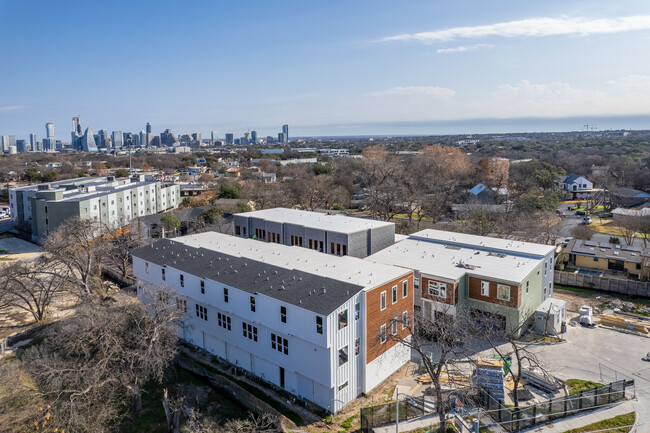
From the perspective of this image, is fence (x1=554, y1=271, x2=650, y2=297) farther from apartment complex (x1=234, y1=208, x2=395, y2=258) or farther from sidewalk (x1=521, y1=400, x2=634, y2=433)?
sidewalk (x1=521, y1=400, x2=634, y2=433)

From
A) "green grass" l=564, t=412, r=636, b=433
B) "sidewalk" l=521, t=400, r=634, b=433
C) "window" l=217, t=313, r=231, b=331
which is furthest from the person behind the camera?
"window" l=217, t=313, r=231, b=331

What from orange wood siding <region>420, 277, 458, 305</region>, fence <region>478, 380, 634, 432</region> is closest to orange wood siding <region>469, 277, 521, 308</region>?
orange wood siding <region>420, 277, 458, 305</region>

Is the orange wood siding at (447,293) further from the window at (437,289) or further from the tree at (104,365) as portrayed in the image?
the tree at (104,365)

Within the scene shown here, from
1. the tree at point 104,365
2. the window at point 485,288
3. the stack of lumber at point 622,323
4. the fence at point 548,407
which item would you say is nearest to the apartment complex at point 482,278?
the window at point 485,288

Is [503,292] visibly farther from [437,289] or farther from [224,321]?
[224,321]

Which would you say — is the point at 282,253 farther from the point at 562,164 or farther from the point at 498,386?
the point at 562,164

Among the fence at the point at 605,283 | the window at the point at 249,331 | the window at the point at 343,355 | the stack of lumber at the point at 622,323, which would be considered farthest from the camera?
the fence at the point at 605,283
